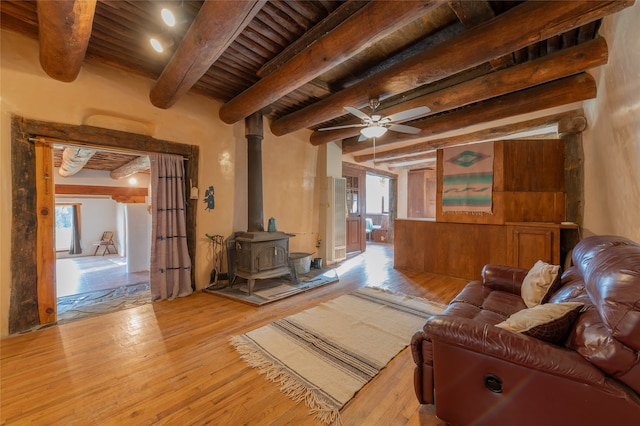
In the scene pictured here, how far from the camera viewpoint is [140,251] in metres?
5.38

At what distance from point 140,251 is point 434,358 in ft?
19.2

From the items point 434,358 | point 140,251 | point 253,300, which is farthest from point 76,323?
point 434,358

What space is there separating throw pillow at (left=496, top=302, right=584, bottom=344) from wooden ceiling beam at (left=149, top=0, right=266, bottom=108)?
2.48 meters

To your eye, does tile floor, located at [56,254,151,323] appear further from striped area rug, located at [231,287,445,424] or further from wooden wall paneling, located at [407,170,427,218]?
wooden wall paneling, located at [407,170,427,218]

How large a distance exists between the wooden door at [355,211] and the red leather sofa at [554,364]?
5.35 m

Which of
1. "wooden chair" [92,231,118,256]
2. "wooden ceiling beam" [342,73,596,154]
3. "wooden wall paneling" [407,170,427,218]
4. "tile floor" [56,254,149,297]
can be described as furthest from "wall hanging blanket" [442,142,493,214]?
"wooden chair" [92,231,118,256]

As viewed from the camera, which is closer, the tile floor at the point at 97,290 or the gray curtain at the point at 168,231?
the tile floor at the point at 97,290

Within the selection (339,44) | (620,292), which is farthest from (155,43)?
(620,292)

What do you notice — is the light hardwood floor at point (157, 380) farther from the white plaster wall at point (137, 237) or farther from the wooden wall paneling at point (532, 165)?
the wooden wall paneling at point (532, 165)

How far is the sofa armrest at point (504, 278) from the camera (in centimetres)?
248

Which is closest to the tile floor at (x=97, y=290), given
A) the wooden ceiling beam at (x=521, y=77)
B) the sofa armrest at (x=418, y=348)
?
the sofa armrest at (x=418, y=348)

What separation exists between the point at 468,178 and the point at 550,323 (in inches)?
136

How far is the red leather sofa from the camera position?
1029mm

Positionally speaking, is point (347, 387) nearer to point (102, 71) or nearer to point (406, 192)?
point (102, 71)
